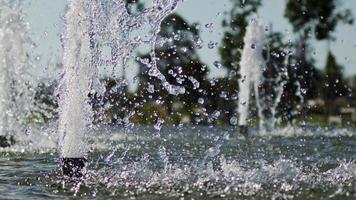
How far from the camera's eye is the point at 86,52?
1012 centimetres

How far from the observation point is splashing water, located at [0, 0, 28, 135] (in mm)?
18484

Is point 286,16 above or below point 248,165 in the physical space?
above

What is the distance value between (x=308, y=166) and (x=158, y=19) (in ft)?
12.2

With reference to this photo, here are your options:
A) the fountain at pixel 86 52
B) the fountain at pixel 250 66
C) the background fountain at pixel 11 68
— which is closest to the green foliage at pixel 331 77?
the fountain at pixel 250 66

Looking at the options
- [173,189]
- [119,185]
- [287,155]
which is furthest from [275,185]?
[287,155]

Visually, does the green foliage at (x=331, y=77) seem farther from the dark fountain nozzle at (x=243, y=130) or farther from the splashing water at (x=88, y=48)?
the splashing water at (x=88, y=48)

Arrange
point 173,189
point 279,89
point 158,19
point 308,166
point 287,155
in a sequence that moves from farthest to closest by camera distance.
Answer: point 279,89 → point 287,155 → point 308,166 → point 158,19 → point 173,189

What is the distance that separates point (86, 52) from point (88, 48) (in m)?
0.08

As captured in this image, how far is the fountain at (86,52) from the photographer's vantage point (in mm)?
9773

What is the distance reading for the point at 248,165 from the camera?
12.5m

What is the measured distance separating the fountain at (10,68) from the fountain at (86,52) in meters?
8.03

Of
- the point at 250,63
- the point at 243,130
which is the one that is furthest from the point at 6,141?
the point at 250,63

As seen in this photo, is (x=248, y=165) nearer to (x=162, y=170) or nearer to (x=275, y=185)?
(x=162, y=170)

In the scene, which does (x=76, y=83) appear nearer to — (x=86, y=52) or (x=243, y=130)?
(x=86, y=52)
